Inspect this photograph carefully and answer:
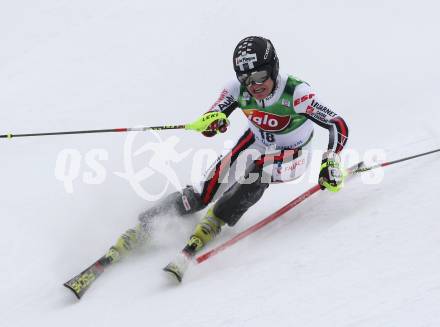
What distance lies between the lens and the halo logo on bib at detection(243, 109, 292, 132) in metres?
5.05

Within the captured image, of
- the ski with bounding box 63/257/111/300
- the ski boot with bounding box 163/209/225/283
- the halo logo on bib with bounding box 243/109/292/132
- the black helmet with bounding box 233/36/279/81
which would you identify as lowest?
the ski boot with bounding box 163/209/225/283

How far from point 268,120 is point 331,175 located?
2.77 ft

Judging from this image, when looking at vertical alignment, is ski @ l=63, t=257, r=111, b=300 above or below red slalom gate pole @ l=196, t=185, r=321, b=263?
above

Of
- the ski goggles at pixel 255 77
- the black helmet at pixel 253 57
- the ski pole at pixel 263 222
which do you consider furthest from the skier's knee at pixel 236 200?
the black helmet at pixel 253 57

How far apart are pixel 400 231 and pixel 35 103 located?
7.45m

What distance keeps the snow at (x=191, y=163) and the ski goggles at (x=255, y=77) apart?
1.36 meters

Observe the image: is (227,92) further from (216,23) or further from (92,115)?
(216,23)

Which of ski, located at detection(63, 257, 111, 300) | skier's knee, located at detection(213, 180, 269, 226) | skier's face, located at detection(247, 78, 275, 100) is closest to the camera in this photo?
ski, located at detection(63, 257, 111, 300)

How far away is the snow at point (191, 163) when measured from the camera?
345 cm

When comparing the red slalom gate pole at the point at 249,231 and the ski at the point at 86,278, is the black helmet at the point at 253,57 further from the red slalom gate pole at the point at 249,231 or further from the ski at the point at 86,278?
the ski at the point at 86,278

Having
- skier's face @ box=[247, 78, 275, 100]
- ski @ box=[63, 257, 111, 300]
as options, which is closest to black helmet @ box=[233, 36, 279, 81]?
skier's face @ box=[247, 78, 275, 100]

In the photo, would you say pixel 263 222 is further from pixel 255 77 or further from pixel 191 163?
pixel 191 163

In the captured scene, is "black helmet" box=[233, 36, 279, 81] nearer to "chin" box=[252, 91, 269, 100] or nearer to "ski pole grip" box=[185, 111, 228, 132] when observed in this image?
"chin" box=[252, 91, 269, 100]

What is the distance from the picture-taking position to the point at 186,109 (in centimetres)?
910
